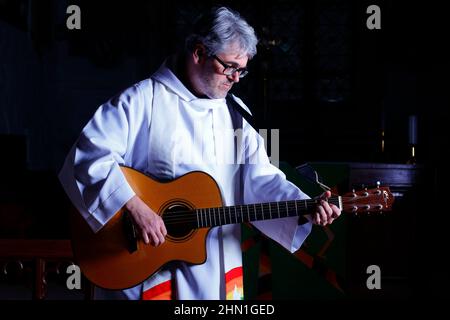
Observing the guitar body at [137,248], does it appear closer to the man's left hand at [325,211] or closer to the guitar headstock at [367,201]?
the man's left hand at [325,211]

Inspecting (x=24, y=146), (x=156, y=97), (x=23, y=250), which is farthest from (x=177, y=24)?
(x=156, y=97)

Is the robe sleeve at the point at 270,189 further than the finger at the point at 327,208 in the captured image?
Yes

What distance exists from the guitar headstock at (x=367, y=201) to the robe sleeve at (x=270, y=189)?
16cm

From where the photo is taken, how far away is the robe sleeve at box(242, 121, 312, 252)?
2.46 meters

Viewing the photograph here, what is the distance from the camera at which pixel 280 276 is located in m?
4.44

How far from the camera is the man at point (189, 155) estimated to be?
86.6 inches

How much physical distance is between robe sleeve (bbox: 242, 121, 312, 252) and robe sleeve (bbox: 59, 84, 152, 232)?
44cm

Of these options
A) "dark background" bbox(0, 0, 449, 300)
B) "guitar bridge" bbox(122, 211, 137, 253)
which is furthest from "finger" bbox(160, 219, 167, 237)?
"dark background" bbox(0, 0, 449, 300)

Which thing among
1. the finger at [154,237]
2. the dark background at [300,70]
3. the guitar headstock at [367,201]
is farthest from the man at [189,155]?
the dark background at [300,70]

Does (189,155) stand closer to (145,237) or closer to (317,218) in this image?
(145,237)

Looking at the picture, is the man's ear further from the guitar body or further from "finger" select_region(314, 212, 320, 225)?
"finger" select_region(314, 212, 320, 225)

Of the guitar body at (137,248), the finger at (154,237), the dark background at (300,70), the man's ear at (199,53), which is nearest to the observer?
the finger at (154,237)

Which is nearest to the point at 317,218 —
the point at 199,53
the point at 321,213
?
the point at 321,213

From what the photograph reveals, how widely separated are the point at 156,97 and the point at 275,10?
586 cm
